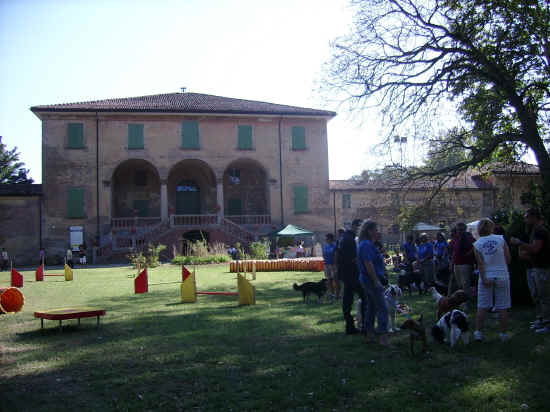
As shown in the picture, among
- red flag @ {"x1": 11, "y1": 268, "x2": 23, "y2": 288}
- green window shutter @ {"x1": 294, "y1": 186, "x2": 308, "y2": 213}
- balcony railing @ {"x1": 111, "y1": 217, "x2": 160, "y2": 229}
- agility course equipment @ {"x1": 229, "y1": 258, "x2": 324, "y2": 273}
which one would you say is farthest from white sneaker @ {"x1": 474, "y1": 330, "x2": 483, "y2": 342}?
green window shutter @ {"x1": 294, "y1": 186, "x2": 308, "y2": 213}

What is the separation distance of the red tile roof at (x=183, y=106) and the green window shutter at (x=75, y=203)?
561 cm

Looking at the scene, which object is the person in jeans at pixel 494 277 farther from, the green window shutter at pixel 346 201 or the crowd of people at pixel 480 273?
the green window shutter at pixel 346 201

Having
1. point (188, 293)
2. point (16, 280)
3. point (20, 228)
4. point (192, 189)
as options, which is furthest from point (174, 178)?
Result: point (188, 293)

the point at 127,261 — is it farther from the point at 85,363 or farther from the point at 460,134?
the point at 85,363

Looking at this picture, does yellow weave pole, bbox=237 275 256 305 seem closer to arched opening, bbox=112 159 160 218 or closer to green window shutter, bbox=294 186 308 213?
green window shutter, bbox=294 186 308 213

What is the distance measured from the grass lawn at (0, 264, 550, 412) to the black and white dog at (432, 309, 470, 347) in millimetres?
156

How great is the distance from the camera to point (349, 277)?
7234 millimetres

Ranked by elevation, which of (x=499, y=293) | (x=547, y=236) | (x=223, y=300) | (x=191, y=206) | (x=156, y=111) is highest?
(x=156, y=111)

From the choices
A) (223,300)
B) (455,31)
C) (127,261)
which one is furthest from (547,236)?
(127,261)

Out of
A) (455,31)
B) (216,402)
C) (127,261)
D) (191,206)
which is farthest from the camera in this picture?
(191,206)

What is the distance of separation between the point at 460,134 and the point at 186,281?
33.0 feet

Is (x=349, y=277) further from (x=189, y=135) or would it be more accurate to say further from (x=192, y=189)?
(x=192, y=189)

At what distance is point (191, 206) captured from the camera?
35.2m

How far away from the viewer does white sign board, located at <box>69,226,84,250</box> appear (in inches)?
1193
